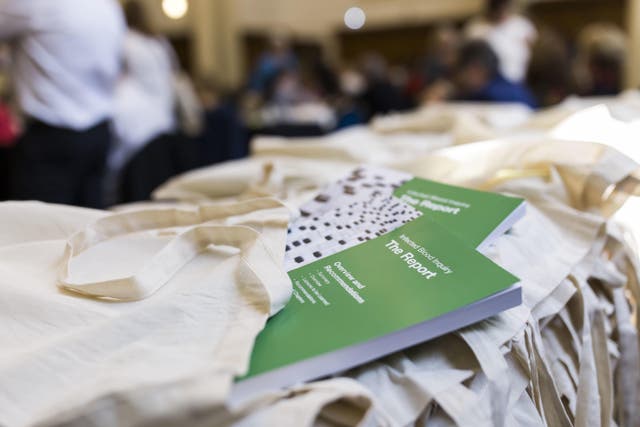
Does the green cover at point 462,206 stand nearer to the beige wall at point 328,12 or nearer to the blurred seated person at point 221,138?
the blurred seated person at point 221,138

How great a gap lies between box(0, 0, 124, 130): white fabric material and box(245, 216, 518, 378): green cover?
149 cm

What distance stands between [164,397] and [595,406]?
1.49 ft

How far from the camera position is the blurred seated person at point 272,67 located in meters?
5.25

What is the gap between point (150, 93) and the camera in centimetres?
314

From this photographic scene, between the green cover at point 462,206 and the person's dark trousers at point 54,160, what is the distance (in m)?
1.41

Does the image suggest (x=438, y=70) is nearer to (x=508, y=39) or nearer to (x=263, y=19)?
(x=508, y=39)

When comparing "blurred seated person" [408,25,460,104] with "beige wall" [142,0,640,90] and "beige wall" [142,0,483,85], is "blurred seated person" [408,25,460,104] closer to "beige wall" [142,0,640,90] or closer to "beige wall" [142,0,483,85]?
"beige wall" [142,0,640,90]

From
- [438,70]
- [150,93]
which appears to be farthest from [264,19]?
[150,93]

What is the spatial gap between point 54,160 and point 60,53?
1.04 ft

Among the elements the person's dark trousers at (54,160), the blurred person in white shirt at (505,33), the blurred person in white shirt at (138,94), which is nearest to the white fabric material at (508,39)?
the blurred person in white shirt at (505,33)

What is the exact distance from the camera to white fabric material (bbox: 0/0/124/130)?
1.73m

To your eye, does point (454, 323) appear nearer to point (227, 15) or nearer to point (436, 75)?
point (436, 75)

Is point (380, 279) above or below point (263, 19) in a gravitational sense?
above

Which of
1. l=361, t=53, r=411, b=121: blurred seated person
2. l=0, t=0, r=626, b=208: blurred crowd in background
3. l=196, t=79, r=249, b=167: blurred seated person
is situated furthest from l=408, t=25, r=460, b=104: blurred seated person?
l=196, t=79, r=249, b=167: blurred seated person
